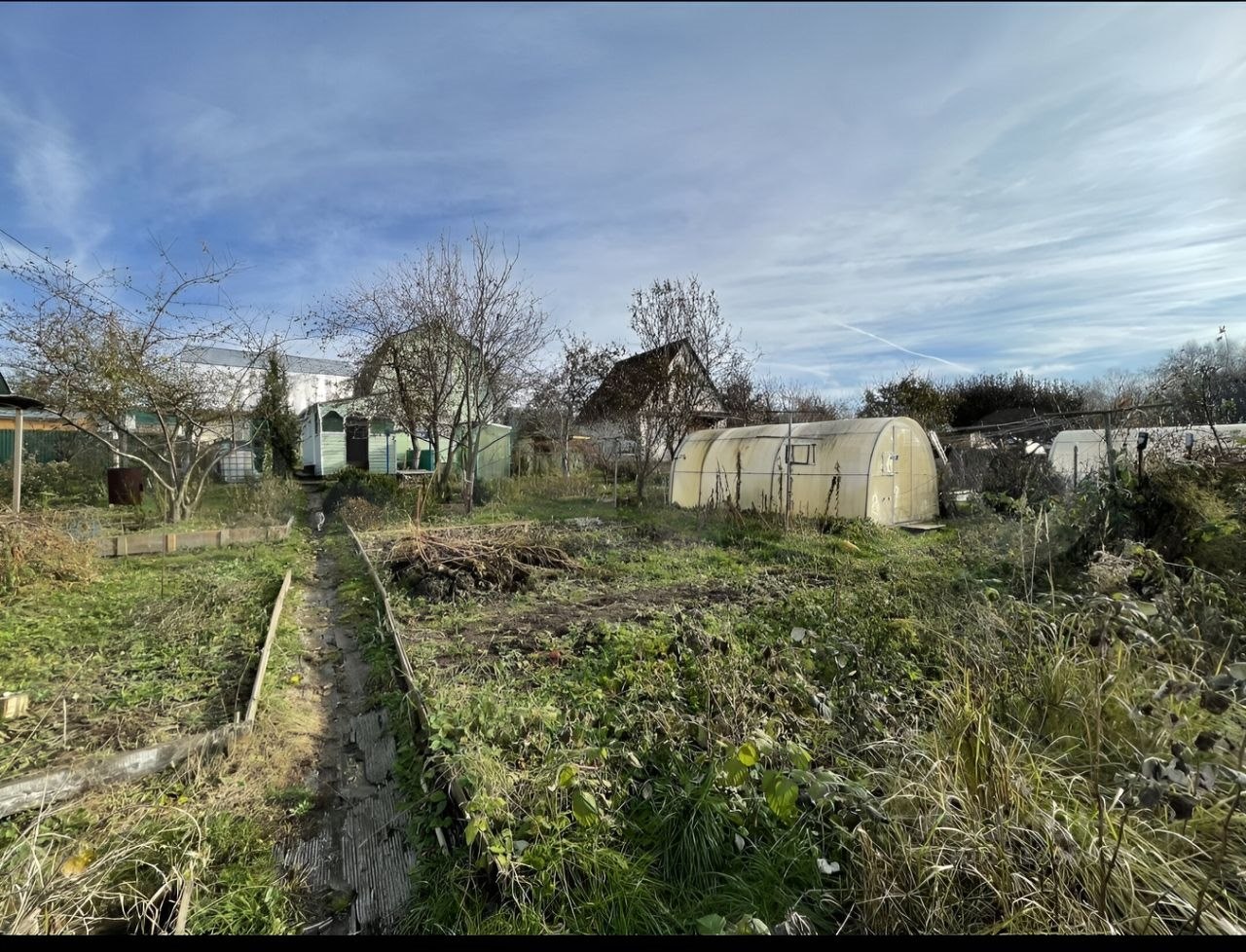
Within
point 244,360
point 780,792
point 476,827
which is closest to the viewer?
point 780,792

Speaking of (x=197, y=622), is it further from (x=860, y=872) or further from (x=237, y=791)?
(x=860, y=872)

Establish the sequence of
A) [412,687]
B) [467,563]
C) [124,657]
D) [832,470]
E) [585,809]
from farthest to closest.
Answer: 1. [832,470]
2. [467,563]
3. [124,657]
4. [412,687]
5. [585,809]

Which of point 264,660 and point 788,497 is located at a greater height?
point 788,497

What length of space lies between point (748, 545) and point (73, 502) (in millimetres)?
14297

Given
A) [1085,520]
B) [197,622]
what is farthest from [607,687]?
[1085,520]

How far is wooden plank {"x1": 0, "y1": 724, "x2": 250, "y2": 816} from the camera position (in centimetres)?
259

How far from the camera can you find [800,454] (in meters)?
12.3

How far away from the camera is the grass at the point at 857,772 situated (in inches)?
69.1

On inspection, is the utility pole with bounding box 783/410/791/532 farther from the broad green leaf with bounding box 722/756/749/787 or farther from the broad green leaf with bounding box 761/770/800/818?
the broad green leaf with bounding box 761/770/800/818

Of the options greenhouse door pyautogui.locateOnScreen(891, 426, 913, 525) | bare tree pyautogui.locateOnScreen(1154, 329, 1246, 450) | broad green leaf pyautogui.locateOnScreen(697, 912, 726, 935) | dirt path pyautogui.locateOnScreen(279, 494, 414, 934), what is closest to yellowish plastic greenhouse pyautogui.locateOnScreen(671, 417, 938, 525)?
greenhouse door pyautogui.locateOnScreen(891, 426, 913, 525)

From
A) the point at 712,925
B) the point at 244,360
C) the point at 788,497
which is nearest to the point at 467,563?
the point at 712,925

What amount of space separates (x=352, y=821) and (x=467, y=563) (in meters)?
4.35

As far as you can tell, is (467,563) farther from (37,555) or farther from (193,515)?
(193,515)

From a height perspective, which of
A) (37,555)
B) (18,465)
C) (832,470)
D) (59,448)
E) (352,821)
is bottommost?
(352,821)
